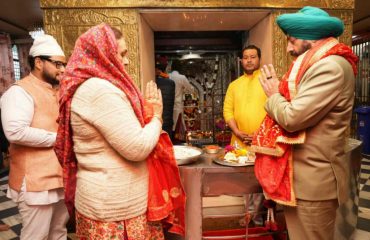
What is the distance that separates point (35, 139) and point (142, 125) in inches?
33.4

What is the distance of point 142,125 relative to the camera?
127 cm

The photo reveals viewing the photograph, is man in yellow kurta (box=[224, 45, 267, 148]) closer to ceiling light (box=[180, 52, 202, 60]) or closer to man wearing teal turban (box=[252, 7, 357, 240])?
man wearing teal turban (box=[252, 7, 357, 240])

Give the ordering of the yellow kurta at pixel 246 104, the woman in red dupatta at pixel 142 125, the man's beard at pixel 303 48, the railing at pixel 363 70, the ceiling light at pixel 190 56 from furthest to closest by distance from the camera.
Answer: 1. the railing at pixel 363 70
2. the ceiling light at pixel 190 56
3. the yellow kurta at pixel 246 104
4. the man's beard at pixel 303 48
5. the woman in red dupatta at pixel 142 125

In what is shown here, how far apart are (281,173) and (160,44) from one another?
3.61m

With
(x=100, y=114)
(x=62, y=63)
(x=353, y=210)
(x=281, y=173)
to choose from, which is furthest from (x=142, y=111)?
(x=353, y=210)

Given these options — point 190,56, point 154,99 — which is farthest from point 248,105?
point 190,56

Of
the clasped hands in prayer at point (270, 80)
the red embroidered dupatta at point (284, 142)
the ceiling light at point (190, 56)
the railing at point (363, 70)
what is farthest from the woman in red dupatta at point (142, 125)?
the railing at point (363, 70)

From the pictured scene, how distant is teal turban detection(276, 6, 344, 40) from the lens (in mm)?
1360

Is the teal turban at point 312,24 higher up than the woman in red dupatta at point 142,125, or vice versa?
the teal turban at point 312,24

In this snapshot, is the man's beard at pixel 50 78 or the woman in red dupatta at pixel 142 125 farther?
the man's beard at pixel 50 78

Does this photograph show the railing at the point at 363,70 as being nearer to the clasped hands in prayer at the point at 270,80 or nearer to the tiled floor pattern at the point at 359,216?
the tiled floor pattern at the point at 359,216

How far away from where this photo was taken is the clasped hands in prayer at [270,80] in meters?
1.50

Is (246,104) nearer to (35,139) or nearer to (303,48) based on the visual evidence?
(303,48)

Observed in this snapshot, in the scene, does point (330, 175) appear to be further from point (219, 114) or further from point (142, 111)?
point (219, 114)
